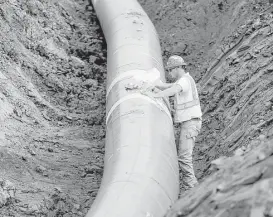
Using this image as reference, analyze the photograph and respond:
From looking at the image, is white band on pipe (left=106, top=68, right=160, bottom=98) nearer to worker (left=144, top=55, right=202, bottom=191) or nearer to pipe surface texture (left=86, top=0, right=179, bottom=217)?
pipe surface texture (left=86, top=0, right=179, bottom=217)

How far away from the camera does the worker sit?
23.8 feet

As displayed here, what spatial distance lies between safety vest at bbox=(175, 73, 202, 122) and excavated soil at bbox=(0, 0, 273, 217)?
2.53ft

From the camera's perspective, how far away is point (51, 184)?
24.6 ft

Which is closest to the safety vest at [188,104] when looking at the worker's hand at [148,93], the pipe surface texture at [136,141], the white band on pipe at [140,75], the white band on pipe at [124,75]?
the pipe surface texture at [136,141]

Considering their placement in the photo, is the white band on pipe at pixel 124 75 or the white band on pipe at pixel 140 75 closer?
the white band on pipe at pixel 140 75

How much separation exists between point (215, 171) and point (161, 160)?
1.54 meters

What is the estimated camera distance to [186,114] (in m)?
7.35

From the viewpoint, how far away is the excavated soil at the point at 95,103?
16.3ft

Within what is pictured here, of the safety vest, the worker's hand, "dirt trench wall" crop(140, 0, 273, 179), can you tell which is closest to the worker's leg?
the safety vest

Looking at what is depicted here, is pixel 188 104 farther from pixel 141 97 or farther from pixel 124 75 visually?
pixel 124 75

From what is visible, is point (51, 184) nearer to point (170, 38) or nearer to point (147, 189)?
point (147, 189)

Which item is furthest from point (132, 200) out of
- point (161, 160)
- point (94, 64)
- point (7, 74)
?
point (94, 64)

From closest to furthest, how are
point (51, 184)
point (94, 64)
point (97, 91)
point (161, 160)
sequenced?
point (161, 160) < point (51, 184) < point (97, 91) < point (94, 64)

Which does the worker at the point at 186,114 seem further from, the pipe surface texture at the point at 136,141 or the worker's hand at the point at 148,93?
the pipe surface texture at the point at 136,141
